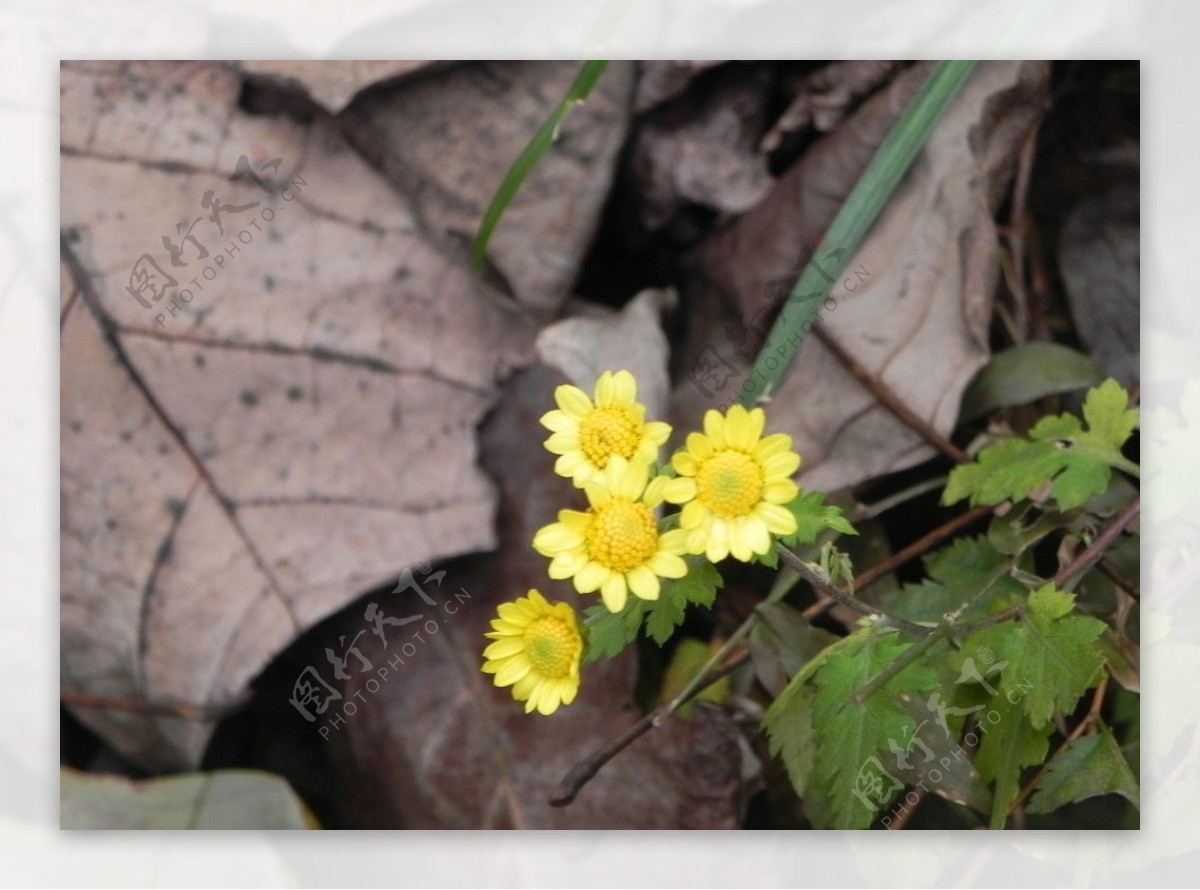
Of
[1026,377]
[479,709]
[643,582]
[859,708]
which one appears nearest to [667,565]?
[643,582]

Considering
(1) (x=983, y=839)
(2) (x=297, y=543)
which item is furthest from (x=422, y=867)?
(1) (x=983, y=839)

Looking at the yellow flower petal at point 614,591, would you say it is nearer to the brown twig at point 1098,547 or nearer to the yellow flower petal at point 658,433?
the yellow flower petal at point 658,433

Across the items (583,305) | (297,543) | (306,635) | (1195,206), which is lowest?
(306,635)

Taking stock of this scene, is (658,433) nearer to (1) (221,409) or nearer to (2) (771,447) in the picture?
(2) (771,447)

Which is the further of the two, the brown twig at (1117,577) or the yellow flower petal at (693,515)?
the brown twig at (1117,577)

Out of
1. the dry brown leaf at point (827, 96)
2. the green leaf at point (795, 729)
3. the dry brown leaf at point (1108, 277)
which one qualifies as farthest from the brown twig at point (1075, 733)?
the dry brown leaf at point (827, 96)

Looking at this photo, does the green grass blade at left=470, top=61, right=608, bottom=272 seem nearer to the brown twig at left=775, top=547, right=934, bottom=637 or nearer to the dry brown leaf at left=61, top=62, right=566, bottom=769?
the dry brown leaf at left=61, top=62, right=566, bottom=769

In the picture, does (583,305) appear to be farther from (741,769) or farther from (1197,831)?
(1197,831)
